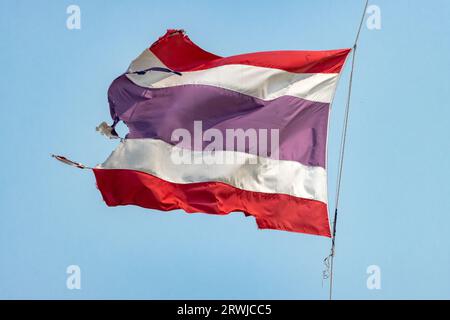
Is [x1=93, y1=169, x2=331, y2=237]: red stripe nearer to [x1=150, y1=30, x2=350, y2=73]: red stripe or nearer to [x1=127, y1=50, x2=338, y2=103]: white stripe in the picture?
[x1=127, y1=50, x2=338, y2=103]: white stripe

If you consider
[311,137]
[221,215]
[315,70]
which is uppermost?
[315,70]

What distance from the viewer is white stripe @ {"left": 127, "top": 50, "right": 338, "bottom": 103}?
28859 mm

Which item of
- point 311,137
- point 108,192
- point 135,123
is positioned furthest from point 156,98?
point 311,137

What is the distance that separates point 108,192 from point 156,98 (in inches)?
129

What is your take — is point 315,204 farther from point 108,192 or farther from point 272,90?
point 108,192

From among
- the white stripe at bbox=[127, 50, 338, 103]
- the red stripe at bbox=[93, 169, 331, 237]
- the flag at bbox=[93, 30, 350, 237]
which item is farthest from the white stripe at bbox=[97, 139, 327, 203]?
the white stripe at bbox=[127, 50, 338, 103]

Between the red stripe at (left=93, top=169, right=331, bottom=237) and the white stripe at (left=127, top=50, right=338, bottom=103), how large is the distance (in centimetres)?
305

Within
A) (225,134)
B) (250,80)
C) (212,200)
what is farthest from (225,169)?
(250,80)

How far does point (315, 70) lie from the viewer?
29062 millimetres

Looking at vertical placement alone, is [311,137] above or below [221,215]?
above

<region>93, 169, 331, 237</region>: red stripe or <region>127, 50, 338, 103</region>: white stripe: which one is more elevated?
<region>127, 50, 338, 103</region>: white stripe

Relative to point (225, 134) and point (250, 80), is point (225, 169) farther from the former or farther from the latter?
point (250, 80)

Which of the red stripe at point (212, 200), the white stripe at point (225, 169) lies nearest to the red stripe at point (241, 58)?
the white stripe at point (225, 169)

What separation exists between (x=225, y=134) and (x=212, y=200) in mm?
2157
